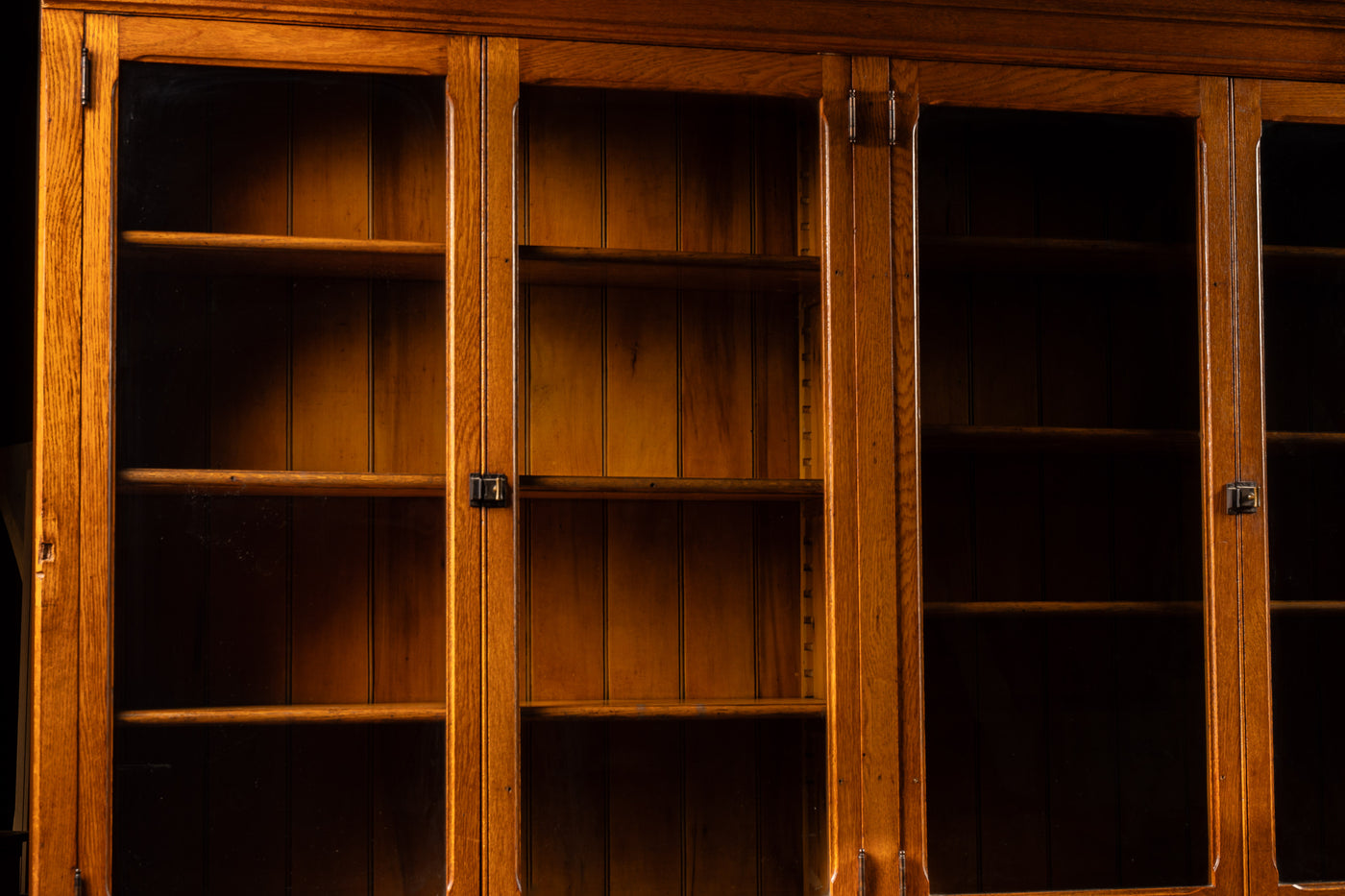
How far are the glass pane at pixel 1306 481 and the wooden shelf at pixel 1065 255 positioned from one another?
0.54ft

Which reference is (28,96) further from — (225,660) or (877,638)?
(877,638)

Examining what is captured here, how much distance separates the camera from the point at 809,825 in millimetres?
1691

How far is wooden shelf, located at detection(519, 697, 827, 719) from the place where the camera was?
168cm

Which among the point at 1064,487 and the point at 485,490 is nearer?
the point at 485,490

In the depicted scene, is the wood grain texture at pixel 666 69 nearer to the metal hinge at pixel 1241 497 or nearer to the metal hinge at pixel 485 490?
the metal hinge at pixel 485 490

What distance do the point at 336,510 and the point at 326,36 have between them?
2.19 ft

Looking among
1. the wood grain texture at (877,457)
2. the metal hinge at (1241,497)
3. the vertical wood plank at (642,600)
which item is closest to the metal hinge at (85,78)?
the vertical wood plank at (642,600)

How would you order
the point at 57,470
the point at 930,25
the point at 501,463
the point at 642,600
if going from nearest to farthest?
the point at 57,470
the point at 501,463
the point at 930,25
the point at 642,600

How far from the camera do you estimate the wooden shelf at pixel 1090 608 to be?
1.75m

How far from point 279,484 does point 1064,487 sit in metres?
1.17

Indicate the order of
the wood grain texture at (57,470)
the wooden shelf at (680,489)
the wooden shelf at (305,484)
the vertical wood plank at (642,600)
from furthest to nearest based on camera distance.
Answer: the vertical wood plank at (642,600) < the wooden shelf at (680,489) < the wooden shelf at (305,484) < the wood grain texture at (57,470)

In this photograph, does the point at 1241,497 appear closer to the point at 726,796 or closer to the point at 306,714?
the point at 726,796

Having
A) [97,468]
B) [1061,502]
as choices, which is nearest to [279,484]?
[97,468]

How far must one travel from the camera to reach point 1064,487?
1.80 m
